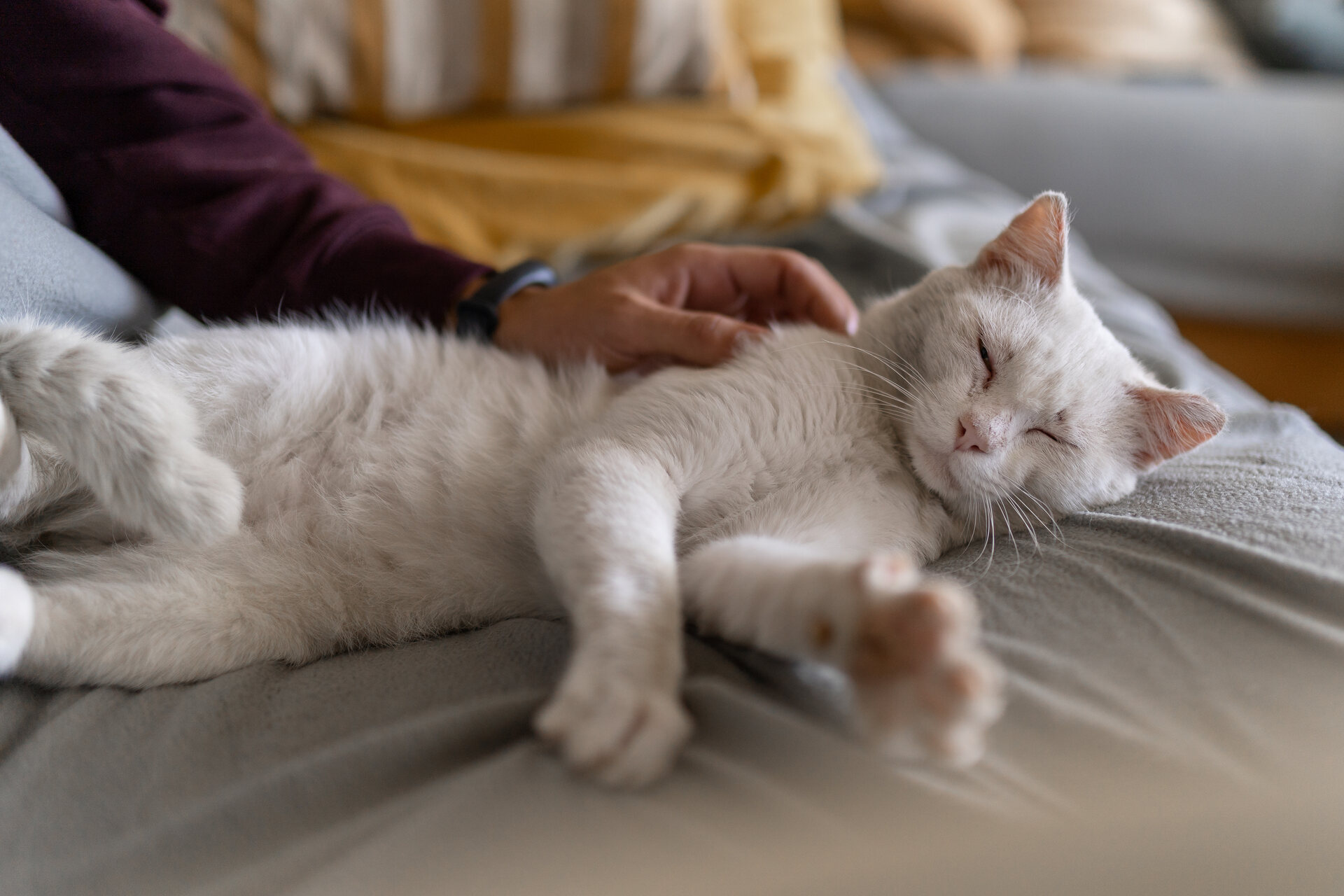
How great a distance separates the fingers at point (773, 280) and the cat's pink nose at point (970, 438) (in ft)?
1.07

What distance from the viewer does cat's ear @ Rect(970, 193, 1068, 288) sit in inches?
46.4

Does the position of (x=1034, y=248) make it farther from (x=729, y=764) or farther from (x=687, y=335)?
(x=729, y=764)

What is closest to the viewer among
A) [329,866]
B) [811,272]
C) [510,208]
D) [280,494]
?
[329,866]

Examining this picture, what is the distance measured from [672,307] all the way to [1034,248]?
0.56 metres

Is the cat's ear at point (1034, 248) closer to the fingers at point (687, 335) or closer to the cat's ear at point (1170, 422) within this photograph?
the cat's ear at point (1170, 422)

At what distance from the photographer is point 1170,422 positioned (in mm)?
1118

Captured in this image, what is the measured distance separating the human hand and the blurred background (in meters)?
0.52

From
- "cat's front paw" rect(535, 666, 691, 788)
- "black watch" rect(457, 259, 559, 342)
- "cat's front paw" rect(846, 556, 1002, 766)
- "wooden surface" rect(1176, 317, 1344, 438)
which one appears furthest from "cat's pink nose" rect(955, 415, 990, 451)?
"wooden surface" rect(1176, 317, 1344, 438)

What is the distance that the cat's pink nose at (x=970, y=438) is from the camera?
3.51 feet

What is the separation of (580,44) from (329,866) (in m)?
1.79

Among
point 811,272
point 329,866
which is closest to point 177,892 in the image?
point 329,866

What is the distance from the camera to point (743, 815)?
637 mm

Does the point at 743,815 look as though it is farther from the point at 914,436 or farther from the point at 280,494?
the point at 280,494

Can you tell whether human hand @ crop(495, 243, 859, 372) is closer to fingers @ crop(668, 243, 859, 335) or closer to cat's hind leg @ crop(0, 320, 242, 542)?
fingers @ crop(668, 243, 859, 335)
